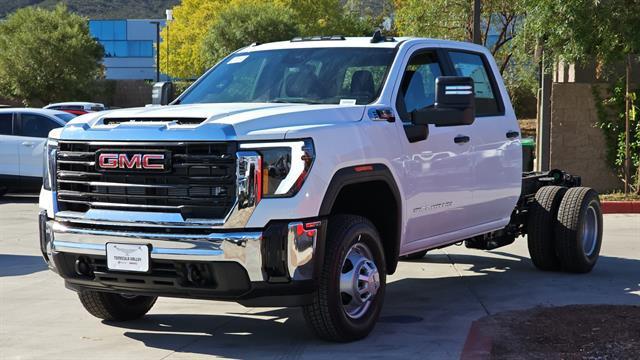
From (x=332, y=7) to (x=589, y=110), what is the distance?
45371 millimetres

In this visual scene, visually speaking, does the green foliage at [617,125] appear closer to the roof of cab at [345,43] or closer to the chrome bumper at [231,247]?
the roof of cab at [345,43]

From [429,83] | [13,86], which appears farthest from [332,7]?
[429,83]

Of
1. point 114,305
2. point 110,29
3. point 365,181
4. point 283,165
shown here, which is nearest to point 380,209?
point 365,181

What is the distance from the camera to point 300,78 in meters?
7.62

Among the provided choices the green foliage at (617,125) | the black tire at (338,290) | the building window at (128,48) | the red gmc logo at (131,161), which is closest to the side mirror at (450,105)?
the black tire at (338,290)

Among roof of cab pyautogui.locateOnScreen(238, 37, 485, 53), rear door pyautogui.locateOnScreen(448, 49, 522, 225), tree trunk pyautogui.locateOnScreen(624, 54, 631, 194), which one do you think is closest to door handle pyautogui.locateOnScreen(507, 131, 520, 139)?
rear door pyautogui.locateOnScreen(448, 49, 522, 225)

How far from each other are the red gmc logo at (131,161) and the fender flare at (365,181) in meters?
1.04

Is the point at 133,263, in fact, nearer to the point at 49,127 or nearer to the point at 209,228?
the point at 209,228

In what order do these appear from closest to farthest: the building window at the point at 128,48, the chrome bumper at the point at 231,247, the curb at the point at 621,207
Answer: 1. the chrome bumper at the point at 231,247
2. the curb at the point at 621,207
3. the building window at the point at 128,48

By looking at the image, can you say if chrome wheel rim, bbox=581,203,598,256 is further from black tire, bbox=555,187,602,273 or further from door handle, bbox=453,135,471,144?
door handle, bbox=453,135,471,144

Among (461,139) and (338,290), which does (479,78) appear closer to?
(461,139)

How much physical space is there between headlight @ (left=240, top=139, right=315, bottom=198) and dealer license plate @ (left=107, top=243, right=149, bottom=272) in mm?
852

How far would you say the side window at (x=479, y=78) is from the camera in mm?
8452

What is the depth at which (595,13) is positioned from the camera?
1506 cm
